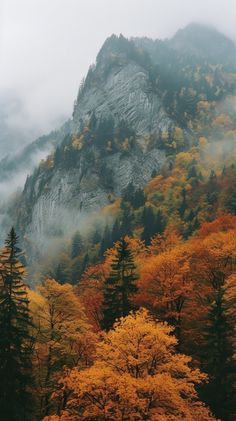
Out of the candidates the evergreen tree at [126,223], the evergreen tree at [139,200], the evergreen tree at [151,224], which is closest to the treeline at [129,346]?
the evergreen tree at [151,224]

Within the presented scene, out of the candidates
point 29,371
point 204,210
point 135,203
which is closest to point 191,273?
point 29,371

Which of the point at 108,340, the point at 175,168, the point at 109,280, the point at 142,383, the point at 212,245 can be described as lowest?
the point at 142,383

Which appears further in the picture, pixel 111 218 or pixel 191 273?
pixel 111 218

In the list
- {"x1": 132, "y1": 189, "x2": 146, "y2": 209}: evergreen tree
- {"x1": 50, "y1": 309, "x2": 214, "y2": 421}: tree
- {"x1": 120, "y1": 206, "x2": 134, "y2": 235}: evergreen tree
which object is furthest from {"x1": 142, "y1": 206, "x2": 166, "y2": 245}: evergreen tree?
{"x1": 50, "y1": 309, "x2": 214, "y2": 421}: tree

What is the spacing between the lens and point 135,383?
95.3 feet

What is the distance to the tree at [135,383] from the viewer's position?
29.5 m

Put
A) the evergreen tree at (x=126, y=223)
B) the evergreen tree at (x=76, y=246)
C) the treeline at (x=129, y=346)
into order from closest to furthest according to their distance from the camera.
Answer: the treeline at (x=129, y=346), the evergreen tree at (x=126, y=223), the evergreen tree at (x=76, y=246)

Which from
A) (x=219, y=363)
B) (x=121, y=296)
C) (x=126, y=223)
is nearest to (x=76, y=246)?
(x=126, y=223)

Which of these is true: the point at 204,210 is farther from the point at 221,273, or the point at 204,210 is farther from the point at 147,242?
the point at 221,273

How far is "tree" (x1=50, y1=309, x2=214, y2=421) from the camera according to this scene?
96.9ft

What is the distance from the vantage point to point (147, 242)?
128m

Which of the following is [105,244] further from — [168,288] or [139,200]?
[168,288]

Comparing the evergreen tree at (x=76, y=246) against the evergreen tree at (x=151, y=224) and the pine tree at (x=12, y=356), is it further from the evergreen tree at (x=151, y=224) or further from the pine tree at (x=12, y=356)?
the pine tree at (x=12, y=356)

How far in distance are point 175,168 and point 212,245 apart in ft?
454
